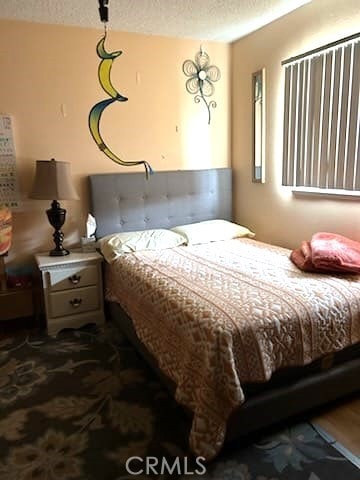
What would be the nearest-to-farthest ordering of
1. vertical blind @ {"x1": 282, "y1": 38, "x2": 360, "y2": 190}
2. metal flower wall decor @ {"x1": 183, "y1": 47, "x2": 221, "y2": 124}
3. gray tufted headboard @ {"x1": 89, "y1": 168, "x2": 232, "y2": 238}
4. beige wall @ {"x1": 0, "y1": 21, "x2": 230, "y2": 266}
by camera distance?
vertical blind @ {"x1": 282, "y1": 38, "x2": 360, "y2": 190} < beige wall @ {"x1": 0, "y1": 21, "x2": 230, "y2": 266} < gray tufted headboard @ {"x1": 89, "y1": 168, "x2": 232, "y2": 238} < metal flower wall decor @ {"x1": 183, "y1": 47, "x2": 221, "y2": 124}

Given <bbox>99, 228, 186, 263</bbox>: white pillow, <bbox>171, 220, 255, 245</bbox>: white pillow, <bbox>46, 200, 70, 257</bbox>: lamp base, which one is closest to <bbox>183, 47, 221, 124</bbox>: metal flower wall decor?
<bbox>171, 220, 255, 245</bbox>: white pillow

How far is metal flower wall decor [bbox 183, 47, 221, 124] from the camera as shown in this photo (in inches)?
135

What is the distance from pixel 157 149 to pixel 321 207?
1542mm

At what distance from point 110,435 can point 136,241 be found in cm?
150

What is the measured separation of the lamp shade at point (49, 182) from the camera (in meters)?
2.81

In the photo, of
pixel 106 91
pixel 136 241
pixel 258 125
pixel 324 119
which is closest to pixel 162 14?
pixel 106 91

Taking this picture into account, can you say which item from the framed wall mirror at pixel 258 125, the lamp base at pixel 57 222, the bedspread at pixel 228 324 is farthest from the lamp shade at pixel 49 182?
the framed wall mirror at pixel 258 125

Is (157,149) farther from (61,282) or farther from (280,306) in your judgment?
(280,306)

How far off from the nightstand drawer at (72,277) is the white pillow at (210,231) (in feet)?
2.73

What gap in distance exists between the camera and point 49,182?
2820 mm

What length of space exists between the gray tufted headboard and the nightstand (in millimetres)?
397

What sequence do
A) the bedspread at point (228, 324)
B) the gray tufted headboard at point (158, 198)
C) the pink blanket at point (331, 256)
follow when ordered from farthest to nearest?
the gray tufted headboard at point (158, 198) < the pink blanket at point (331, 256) < the bedspread at point (228, 324)

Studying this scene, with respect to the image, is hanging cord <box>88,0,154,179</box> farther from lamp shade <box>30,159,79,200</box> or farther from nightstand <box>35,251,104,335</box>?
nightstand <box>35,251,104,335</box>

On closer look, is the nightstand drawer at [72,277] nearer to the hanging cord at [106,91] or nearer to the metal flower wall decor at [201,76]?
the hanging cord at [106,91]
